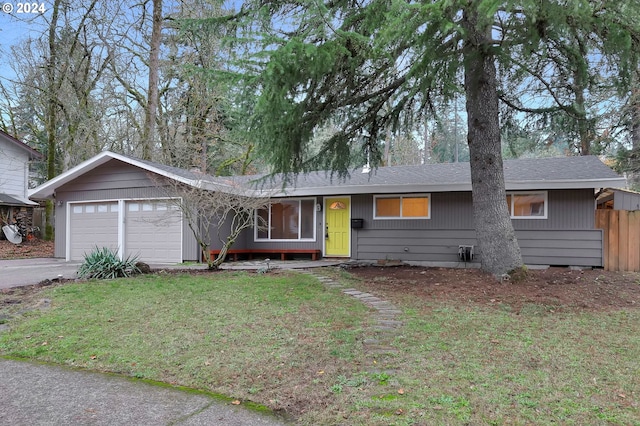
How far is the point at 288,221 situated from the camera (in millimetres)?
12758

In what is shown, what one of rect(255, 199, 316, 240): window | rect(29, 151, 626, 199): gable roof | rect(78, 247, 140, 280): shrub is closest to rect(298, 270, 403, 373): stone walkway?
rect(29, 151, 626, 199): gable roof

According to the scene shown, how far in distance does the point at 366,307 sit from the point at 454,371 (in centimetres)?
234

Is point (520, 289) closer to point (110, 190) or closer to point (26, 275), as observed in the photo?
point (26, 275)

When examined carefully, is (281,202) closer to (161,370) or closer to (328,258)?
(328,258)

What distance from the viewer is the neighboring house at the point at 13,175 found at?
1717 centimetres

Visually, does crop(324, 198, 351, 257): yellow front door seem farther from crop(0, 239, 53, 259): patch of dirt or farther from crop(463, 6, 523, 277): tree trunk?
crop(0, 239, 53, 259): patch of dirt

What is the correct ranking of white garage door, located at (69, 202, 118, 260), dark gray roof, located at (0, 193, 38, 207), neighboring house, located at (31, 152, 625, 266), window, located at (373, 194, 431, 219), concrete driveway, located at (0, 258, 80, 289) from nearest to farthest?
concrete driveway, located at (0, 258, 80, 289), neighboring house, located at (31, 152, 625, 266), window, located at (373, 194, 431, 219), white garage door, located at (69, 202, 118, 260), dark gray roof, located at (0, 193, 38, 207)

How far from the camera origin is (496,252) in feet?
22.8

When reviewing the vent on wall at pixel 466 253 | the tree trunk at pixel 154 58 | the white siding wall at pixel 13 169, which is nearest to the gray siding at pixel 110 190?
the tree trunk at pixel 154 58

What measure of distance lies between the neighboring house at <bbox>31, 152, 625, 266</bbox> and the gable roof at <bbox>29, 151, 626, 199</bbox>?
3cm

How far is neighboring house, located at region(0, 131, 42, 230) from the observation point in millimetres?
17172

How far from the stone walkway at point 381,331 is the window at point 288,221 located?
5600mm

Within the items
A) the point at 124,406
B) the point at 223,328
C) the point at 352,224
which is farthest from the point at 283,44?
the point at 352,224

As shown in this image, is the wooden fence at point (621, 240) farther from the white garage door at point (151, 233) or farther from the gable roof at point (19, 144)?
the gable roof at point (19, 144)
